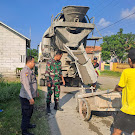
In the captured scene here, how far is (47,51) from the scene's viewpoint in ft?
29.5

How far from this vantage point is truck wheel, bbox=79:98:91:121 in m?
3.55

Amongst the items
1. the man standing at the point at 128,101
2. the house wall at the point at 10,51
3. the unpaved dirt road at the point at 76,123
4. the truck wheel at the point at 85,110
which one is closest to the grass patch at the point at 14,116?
the unpaved dirt road at the point at 76,123

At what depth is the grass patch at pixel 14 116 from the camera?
3.14 metres

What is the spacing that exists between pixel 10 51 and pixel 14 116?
36.5ft

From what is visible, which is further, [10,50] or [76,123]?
[10,50]

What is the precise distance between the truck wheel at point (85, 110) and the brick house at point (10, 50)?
36.9 feet

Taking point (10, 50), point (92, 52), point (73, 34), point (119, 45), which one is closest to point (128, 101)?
point (73, 34)

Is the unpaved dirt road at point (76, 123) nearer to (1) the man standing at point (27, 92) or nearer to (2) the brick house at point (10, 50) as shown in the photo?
(1) the man standing at point (27, 92)

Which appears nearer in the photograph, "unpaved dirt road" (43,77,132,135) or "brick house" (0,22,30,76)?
"unpaved dirt road" (43,77,132,135)

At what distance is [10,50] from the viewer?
1369 centimetres

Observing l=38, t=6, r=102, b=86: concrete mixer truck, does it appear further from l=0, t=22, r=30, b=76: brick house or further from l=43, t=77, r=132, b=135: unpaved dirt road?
l=0, t=22, r=30, b=76: brick house

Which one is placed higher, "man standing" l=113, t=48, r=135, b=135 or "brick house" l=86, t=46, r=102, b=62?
"brick house" l=86, t=46, r=102, b=62

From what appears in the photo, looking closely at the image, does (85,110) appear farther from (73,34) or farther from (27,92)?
(73,34)

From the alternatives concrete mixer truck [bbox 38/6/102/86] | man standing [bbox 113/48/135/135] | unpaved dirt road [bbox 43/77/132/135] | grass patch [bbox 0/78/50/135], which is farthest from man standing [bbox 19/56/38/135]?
concrete mixer truck [bbox 38/6/102/86]
